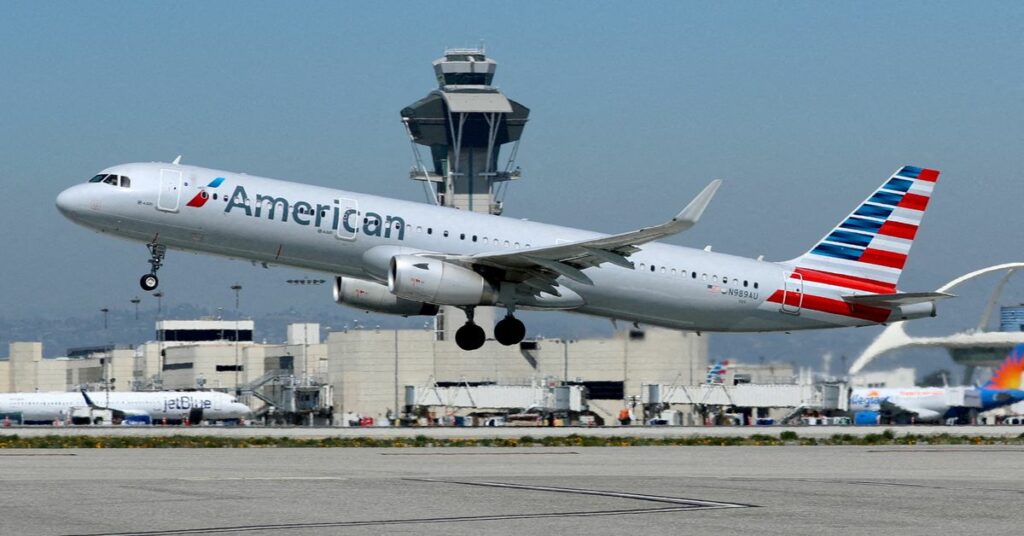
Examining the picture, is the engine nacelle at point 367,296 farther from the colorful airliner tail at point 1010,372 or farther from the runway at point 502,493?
the colorful airliner tail at point 1010,372

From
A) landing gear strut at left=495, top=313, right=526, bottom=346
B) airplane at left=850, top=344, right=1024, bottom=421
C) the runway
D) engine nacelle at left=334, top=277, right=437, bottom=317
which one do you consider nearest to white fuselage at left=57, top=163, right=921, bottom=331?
landing gear strut at left=495, top=313, right=526, bottom=346

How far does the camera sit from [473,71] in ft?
613

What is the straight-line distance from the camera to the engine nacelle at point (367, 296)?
44375 millimetres

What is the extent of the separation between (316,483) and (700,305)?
23.8 metres

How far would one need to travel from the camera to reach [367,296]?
146ft

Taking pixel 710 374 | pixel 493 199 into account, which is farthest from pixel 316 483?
pixel 493 199

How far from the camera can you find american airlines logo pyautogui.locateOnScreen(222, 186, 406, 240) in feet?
131

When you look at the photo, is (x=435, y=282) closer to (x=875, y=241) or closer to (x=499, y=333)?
(x=499, y=333)

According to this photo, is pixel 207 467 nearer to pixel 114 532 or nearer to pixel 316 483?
pixel 316 483

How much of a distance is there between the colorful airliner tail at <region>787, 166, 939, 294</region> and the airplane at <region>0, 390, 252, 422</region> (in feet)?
191

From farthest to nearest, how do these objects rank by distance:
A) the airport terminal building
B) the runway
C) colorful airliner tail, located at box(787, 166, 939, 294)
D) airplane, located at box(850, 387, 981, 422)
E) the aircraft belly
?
1. the airport terminal building
2. airplane, located at box(850, 387, 981, 422)
3. colorful airliner tail, located at box(787, 166, 939, 294)
4. the aircraft belly
5. the runway

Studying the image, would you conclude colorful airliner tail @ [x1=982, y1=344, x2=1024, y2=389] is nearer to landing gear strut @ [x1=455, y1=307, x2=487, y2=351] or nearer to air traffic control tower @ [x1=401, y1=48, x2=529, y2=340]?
landing gear strut @ [x1=455, y1=307, x2=487, y2=351]

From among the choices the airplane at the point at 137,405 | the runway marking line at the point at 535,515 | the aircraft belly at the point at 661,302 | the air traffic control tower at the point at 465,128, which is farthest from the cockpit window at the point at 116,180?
the air traffic control tower at the point at 465,128

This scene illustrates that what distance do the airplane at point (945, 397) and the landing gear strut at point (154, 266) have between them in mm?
32017
